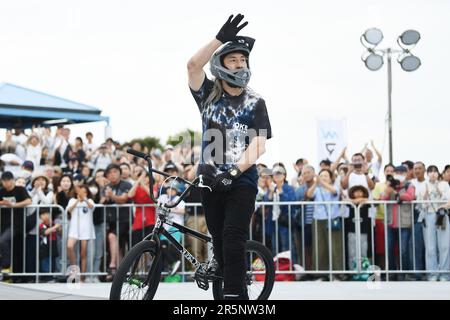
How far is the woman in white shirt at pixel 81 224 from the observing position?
538 inches

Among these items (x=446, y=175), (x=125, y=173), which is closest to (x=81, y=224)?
(x=125, y=173)

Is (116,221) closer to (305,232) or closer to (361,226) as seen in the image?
(305,232)

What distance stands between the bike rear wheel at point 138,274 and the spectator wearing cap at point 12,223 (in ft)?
24.2

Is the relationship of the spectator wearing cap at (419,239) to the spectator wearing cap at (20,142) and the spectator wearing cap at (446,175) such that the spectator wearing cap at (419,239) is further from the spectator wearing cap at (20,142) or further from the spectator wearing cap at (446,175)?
the spectator wearing cap at (20,142)

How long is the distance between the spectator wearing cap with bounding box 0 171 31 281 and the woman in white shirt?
700 mm

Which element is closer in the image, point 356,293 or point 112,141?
point 356,293

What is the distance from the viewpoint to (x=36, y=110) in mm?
21625

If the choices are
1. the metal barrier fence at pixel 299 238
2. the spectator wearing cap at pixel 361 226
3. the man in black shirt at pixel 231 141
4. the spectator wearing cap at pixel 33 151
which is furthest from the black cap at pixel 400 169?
the man in black shirt at pixel 231 141

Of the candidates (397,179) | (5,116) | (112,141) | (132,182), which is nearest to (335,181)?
(397,179)

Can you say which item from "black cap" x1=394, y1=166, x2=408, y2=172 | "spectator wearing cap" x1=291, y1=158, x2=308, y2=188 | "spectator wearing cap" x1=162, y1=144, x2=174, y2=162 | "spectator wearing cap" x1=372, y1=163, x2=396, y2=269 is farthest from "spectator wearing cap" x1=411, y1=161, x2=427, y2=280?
"spectator wearing cap" x1=162, y1=144, x2=174, y2=162

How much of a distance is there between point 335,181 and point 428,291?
145 inches

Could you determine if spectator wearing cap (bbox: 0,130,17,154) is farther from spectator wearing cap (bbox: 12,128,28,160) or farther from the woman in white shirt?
the woman in white shirt

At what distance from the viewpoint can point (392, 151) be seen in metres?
22.0
